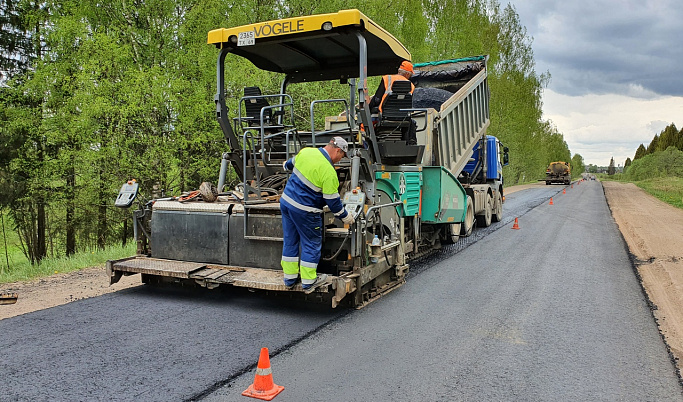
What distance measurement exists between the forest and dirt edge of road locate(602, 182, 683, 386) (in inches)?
281

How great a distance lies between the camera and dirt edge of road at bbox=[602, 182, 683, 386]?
4.31 m

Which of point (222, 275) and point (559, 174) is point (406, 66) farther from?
point (559, 174)

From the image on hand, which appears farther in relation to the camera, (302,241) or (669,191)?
(669,191)

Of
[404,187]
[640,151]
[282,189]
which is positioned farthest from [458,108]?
[640,151]

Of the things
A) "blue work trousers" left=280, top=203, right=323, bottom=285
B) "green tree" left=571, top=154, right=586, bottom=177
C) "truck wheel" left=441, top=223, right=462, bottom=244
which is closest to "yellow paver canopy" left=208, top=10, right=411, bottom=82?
"blue work trousers" left=280, top=203, right=323, bottom=285

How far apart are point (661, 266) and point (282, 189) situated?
19.0 feet

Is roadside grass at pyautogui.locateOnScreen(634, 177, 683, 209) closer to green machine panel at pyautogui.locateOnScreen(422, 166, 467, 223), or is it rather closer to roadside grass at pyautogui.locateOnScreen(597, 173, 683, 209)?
roadside grass at pyautogui.locateOnScreen(597, 173, 683, 209)

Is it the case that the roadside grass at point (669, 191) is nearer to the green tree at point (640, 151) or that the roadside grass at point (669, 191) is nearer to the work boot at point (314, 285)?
the work boot at point (314, 285)

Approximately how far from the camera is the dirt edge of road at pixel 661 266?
4314 millimetres

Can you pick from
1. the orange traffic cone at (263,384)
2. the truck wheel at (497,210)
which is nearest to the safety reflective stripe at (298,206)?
the orange traffic cone at (263,384)

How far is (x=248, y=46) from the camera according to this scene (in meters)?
5.29

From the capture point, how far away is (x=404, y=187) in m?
5.96

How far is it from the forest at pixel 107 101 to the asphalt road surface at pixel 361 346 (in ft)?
24.1

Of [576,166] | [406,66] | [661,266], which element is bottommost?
[661,266]
